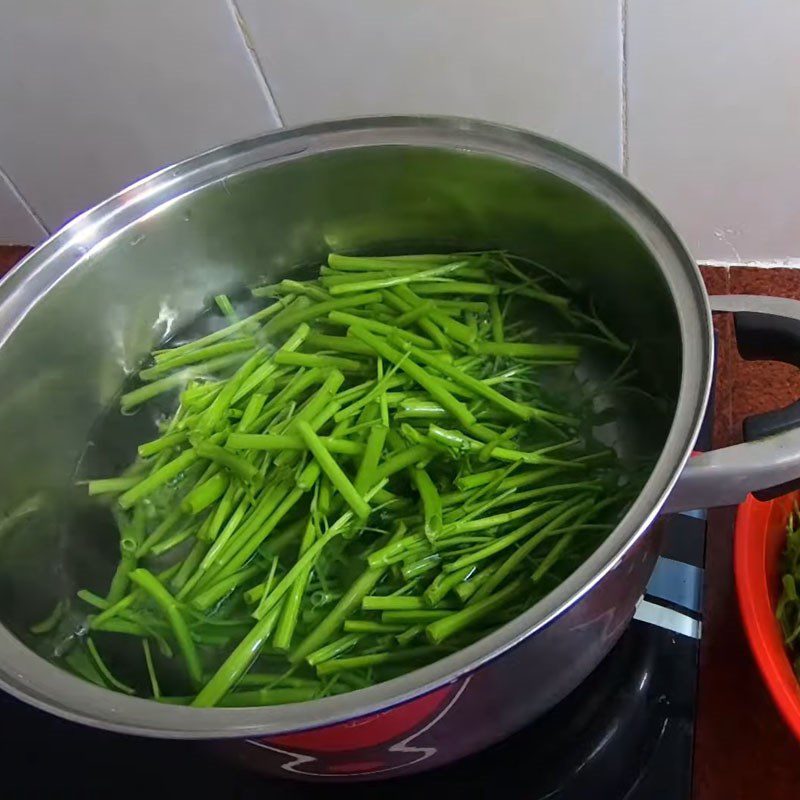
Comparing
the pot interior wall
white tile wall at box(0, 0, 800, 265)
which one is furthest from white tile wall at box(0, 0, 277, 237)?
the pot interior wall

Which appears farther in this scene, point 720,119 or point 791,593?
point 720,119

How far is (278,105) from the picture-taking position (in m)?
0.94

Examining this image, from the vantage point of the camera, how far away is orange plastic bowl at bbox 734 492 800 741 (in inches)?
23.5

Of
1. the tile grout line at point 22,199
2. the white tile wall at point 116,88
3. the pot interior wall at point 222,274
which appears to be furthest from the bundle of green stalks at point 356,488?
the tile grout line at point 22,199

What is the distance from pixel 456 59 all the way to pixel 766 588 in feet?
1.72

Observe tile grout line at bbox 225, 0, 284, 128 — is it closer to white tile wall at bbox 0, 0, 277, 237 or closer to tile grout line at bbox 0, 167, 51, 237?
white tile wall at bbox 0, 0, 277, 237

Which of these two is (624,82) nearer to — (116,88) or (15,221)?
(116,88)

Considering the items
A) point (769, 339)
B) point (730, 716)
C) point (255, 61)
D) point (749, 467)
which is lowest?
point (730, 716)

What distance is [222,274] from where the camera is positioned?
33.4 inches

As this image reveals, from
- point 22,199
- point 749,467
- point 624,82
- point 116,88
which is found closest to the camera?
point 749,467

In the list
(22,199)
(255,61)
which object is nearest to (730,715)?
(255,61)

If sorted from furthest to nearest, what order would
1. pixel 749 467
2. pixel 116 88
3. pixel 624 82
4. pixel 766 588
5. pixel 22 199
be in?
1. pixel 22 199
2. pixel 116 88
3. pixel 624 82
4. pixel 766 588
5. pixel 749 467

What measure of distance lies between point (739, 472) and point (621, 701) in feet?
0.74

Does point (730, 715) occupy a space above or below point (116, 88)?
below
